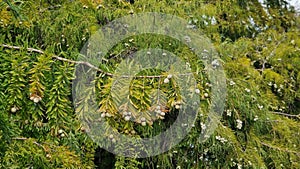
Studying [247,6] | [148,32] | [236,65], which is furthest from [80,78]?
[247,6]

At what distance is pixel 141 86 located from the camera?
0.37m

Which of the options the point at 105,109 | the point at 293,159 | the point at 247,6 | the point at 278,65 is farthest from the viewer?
the point at 247,6

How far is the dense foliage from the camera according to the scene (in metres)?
0.38

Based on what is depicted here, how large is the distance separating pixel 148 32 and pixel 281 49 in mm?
988

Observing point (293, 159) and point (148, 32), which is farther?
point (293, 159)

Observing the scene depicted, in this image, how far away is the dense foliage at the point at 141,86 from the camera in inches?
15.0

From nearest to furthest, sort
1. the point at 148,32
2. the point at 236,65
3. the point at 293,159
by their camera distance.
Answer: the point at 148,32 → the point at 293,159 → the point at 236,65

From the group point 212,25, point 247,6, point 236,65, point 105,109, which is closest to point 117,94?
point 105,109

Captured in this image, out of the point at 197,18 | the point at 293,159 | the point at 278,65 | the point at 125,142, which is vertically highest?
the point at 197,18

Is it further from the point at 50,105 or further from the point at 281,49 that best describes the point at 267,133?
the point at 50,105

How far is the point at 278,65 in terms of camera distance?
1519 millimetres

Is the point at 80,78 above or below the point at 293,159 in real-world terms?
above

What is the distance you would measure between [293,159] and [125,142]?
2.42 ft

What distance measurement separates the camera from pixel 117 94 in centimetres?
36
